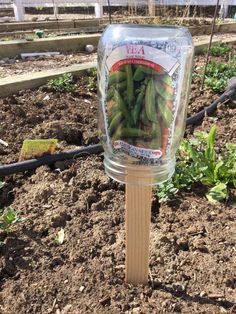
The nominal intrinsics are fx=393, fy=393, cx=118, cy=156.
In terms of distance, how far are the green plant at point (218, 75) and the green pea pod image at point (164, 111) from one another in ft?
8.91

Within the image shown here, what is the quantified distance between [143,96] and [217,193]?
44.7 inches

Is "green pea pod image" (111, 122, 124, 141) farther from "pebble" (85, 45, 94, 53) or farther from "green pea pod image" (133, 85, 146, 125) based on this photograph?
"pebble" (85, 45, 94, 53)

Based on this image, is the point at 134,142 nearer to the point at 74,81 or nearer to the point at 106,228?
the point at 106,228

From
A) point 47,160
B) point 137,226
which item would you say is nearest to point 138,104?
point 137,226

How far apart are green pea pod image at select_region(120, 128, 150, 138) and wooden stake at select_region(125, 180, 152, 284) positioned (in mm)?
181

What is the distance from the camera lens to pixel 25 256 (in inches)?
70.6

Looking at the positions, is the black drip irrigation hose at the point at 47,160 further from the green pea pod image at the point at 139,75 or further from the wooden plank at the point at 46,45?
the wooden plank at the point at 46,45

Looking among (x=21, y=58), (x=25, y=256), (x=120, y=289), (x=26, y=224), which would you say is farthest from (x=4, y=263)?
(x=21, y=58)

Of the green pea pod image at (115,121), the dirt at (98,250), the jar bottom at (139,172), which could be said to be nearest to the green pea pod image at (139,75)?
the green pea pod image at (115,121)

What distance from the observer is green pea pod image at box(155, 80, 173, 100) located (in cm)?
112

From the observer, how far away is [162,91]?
3.73ft

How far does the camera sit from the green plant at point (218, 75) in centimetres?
375

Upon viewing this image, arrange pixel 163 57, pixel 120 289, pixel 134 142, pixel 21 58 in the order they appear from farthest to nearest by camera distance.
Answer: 1. pixel 21 58
2. pixel 120 289
3. pixel 134 142
4. pixel 163 57

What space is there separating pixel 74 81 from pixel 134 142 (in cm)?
287
